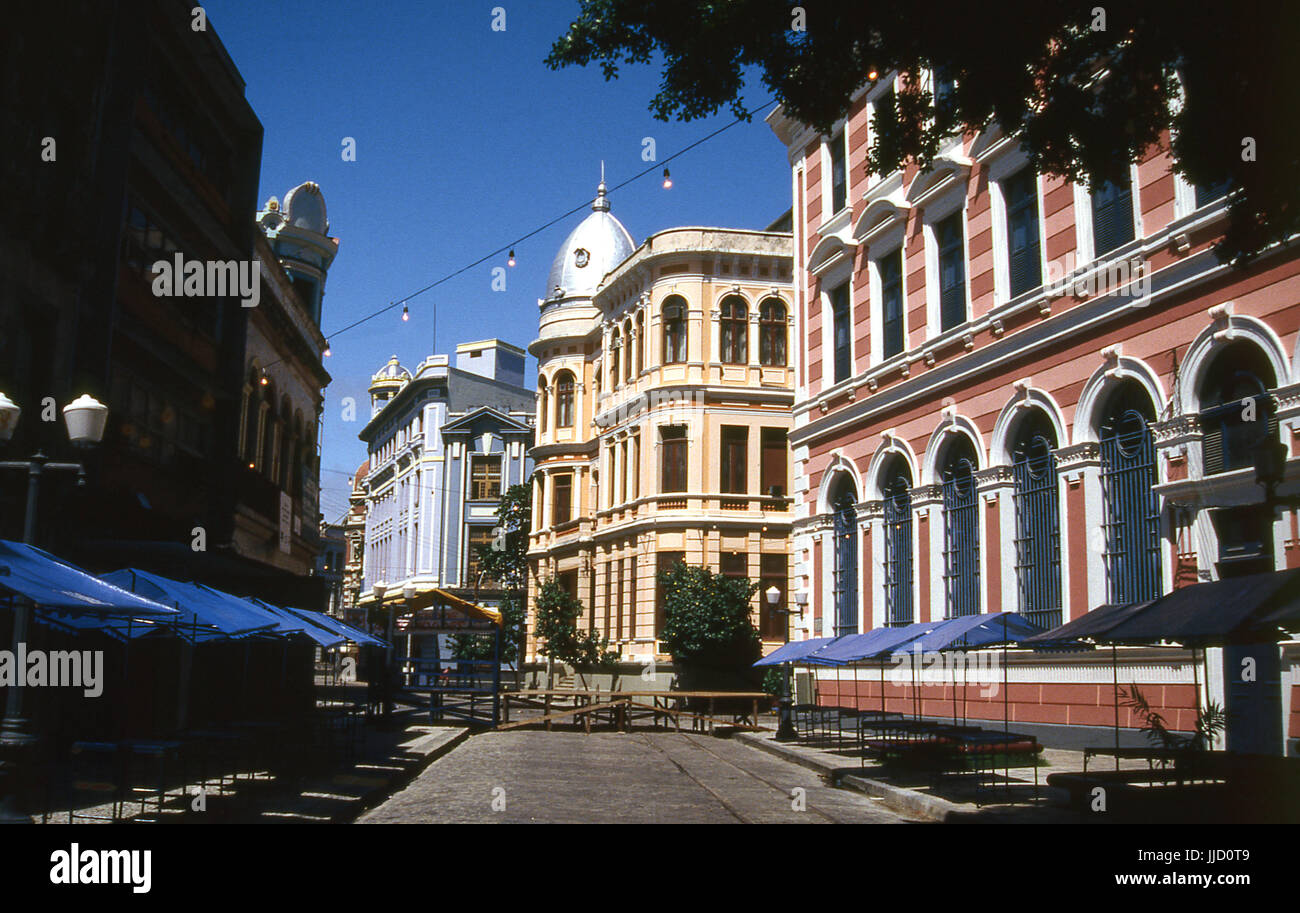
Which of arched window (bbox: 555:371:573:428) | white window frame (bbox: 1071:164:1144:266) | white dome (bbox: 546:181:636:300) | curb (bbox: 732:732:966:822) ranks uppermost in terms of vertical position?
white dome (bbox: 546:181:636:300)

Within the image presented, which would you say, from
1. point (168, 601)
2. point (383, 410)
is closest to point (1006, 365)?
point (168, 601)

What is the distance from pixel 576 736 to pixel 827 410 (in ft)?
32.3

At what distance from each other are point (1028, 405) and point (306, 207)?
26370 mm

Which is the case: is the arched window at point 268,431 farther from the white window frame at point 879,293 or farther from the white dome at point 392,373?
the white dome at point 392,373

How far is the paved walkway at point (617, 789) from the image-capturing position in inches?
511

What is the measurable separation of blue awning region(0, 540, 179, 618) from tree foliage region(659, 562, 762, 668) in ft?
92.5

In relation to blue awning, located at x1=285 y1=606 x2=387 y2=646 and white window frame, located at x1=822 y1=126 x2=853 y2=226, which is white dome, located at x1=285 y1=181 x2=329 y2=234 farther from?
blue awning, located at x1=285 y1=606 x2=387 y2=646

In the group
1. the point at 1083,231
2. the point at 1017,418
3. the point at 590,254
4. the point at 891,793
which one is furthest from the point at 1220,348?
the point at 590,254

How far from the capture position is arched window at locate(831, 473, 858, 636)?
28.3m

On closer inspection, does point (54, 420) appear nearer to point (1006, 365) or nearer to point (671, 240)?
point (1006, 365)

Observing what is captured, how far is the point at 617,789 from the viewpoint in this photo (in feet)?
52.5

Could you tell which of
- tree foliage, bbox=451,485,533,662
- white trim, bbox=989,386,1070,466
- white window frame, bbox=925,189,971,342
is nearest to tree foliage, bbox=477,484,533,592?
tree foliage, bbox=451,485,533,662

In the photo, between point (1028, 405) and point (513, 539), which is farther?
point (513, 539)

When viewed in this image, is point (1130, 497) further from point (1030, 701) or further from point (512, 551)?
point (512, 551)
